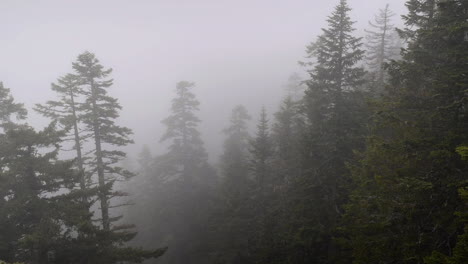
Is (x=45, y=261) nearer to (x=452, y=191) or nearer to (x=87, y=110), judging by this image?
(x=87, y=110)

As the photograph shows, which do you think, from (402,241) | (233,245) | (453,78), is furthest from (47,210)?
(453,78)

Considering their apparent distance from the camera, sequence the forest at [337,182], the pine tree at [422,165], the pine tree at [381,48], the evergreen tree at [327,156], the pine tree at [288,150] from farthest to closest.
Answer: the pine tree at [381,48], the pine tree at [288,150], the evergreen tree at [327,156], the forest at [337,182], the pine tree at [422,165]

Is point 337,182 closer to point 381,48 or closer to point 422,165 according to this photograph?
point 422,165

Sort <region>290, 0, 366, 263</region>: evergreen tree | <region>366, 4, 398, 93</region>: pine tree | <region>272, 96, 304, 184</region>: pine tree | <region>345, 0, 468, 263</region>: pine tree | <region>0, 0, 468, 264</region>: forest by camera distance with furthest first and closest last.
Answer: <region>366, 4, 398, 93</region>: pine tree
<region>272, 96, 304, 184</region>: pine tree
<region>290, 0, 366, 263</region>: evergreen tree
<region>0, 0, 468, 264</region>: forest
<region>345, 0, 468, 263</region>: pine tree

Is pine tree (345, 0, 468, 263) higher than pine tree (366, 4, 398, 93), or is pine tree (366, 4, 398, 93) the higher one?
pine tree (366, 4, 398, 93)

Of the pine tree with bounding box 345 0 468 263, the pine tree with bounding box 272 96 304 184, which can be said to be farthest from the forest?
the pine tree with bounding box 272 96 304 184

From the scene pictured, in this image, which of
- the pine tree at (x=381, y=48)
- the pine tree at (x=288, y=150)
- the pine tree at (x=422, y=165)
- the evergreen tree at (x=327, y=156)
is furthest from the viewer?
the pine tree at (x=381, y=48)

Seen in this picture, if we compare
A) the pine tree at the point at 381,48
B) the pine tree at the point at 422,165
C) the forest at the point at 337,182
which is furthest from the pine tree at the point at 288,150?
the pine tree at the point at 422,165

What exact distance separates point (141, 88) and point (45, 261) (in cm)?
12971

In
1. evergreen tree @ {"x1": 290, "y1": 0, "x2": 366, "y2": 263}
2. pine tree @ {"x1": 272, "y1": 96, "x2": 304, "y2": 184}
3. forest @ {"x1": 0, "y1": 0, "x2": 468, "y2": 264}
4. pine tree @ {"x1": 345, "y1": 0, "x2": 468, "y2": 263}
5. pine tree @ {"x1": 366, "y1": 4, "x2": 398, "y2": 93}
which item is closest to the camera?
pine tree @ {"x1": 345, "y1": 0, "x2": 468, "y2": 263}

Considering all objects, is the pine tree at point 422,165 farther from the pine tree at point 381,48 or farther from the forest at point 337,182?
the pine tree at point 381,48

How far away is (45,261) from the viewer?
10.8m

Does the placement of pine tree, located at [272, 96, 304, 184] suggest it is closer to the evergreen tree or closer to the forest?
the forest

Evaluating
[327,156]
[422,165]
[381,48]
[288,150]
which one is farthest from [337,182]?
[381,48]
